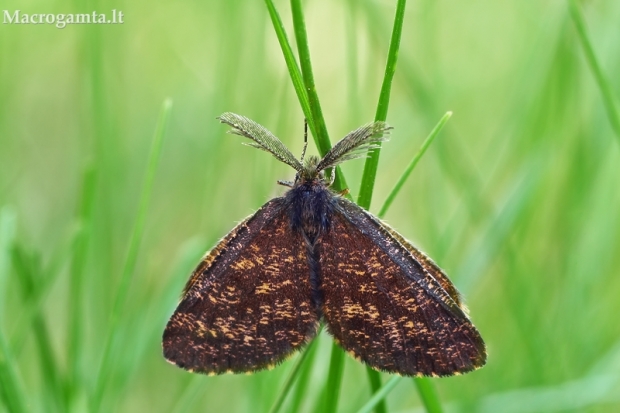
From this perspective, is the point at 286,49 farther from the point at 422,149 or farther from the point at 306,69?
the point at 422,149

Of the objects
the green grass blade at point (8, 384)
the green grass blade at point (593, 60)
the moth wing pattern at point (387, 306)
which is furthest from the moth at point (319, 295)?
the green grass blade at point (593, 60)

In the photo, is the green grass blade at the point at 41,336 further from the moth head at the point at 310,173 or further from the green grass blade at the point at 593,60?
the green grass blade at the point at 593,60

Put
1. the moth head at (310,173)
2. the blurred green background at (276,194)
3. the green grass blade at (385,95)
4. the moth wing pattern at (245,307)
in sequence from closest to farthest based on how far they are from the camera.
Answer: the green grass blade at (385,95)
the moth wing pattern at (245,307)
the moth head at (310,173)
the blurred green background at (276,194)

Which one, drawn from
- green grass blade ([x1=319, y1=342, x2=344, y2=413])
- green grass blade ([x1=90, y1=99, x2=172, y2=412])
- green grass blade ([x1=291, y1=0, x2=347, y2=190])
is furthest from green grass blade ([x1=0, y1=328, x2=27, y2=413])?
green grass blade ([x1=291, y1=0, x2=347, y2=190])

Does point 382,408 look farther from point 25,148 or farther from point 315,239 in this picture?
point 25,148

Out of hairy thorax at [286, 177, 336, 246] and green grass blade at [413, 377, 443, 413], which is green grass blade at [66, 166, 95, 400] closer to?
hairy thorax at [286, 177, 336, 246]

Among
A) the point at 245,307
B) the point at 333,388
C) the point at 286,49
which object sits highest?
the point at 286,49

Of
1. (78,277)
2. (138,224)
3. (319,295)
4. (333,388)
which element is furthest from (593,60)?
(78,277)
